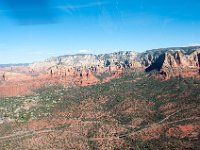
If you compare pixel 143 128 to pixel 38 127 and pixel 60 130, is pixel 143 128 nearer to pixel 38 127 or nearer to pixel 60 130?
pixel 60 130

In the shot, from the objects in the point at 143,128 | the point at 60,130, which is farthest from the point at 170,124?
the point at 60,130

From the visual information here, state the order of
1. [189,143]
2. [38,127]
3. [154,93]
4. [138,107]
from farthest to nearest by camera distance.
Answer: [154,93] → [138,107] → [38,127] → [189,143]

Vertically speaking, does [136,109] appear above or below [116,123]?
above

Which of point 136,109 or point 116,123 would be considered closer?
point 116,123

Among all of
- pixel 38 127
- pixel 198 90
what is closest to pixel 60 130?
Result: pixel 38 127

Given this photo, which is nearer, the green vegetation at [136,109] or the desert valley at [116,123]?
the desert valley at [116,123]

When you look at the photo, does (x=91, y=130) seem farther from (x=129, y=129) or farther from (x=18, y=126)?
(x=18, y=126)

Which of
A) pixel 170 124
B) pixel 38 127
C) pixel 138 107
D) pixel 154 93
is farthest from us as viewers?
pixel 154 93

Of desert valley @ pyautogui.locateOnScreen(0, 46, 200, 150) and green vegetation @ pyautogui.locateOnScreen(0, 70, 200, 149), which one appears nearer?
desert valley @ pyautogui.locateOnScreen(0, 46, 200, 150)

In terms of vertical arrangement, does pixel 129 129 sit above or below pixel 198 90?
below

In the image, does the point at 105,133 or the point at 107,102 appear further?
the point at 107,102
